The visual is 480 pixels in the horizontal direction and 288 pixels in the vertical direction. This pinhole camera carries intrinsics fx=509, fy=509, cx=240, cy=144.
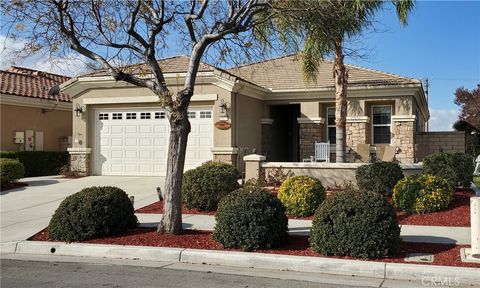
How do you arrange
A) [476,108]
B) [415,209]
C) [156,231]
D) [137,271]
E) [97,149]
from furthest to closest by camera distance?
[476,108]
[97,149]
[415,209]
[156,231]
[137,271]

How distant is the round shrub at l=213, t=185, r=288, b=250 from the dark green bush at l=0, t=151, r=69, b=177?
46.6 ft

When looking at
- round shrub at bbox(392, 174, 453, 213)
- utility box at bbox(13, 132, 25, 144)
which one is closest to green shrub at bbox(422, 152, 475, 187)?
round shrub at bbox(392, 174, 453, 213)

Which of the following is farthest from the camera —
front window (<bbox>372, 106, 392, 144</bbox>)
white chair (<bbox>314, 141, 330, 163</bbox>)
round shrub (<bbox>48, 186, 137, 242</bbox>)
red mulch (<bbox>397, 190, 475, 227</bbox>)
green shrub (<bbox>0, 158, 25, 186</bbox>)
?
front window (<bbox>372, 106, 392, 144</bbox>)

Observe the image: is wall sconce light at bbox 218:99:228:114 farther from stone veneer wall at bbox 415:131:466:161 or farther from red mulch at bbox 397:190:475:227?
stone veneer wall at bbox 415:131:466:161

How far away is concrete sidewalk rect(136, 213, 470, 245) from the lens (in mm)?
8863

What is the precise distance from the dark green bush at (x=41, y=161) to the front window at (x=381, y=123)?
43.0 ft

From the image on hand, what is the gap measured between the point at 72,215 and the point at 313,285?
15.7 feet

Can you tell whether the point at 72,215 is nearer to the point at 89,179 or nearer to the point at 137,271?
the point at 137,271

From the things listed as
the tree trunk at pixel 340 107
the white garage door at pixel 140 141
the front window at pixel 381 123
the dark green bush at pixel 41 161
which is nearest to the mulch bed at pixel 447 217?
the tree trunk at pixel 340 107

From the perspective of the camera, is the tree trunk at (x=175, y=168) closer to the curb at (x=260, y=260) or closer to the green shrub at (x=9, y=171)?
the curb at (x=260, y=260)

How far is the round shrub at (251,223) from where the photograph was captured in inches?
318

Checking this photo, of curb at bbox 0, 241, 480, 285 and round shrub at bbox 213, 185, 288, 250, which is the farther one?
round shrub at bbox 213, 185, 288, 250

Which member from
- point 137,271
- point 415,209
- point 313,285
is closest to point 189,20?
point 137,271

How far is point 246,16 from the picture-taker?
9398mm
